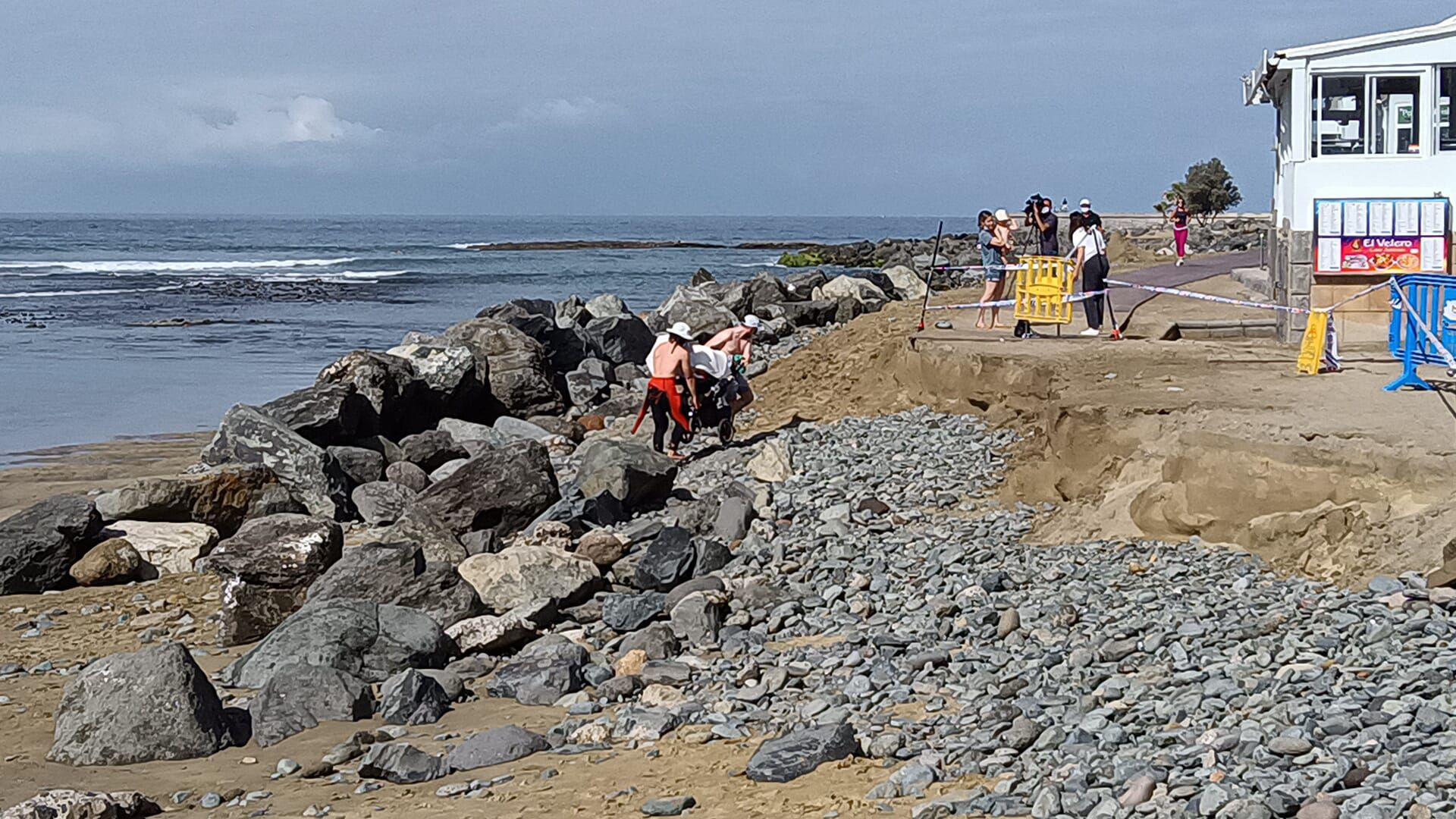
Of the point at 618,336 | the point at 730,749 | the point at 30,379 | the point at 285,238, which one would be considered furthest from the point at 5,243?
the point at 730,749

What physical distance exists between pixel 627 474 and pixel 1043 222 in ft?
24.9

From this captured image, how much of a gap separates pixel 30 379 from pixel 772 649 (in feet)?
65.4

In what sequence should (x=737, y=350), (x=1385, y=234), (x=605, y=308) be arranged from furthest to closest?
(x=605, y=308)
(x=737, y=350)
(x=1385, y=234)

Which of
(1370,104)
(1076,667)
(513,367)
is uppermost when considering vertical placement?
(1370,104)

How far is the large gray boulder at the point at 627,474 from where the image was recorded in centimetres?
1299

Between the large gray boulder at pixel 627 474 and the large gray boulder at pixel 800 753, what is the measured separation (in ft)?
18.8

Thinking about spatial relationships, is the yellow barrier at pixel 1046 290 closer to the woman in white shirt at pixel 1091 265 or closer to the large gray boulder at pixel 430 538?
the woman in white shirt at pixel 1091 265

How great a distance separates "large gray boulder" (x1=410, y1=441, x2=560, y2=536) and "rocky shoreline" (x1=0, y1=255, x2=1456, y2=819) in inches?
1.1

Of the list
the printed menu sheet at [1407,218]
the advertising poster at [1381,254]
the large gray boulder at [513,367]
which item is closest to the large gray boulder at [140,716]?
the large gray boulder at [513,367]

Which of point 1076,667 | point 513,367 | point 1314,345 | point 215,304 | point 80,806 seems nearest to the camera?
point 80,806

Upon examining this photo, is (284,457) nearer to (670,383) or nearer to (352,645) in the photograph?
(670,383)

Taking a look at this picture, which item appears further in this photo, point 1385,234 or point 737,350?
point 737,350

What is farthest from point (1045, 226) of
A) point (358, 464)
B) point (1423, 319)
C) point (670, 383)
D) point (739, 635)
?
point (739, 635)

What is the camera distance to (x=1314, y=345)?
43.5ft
